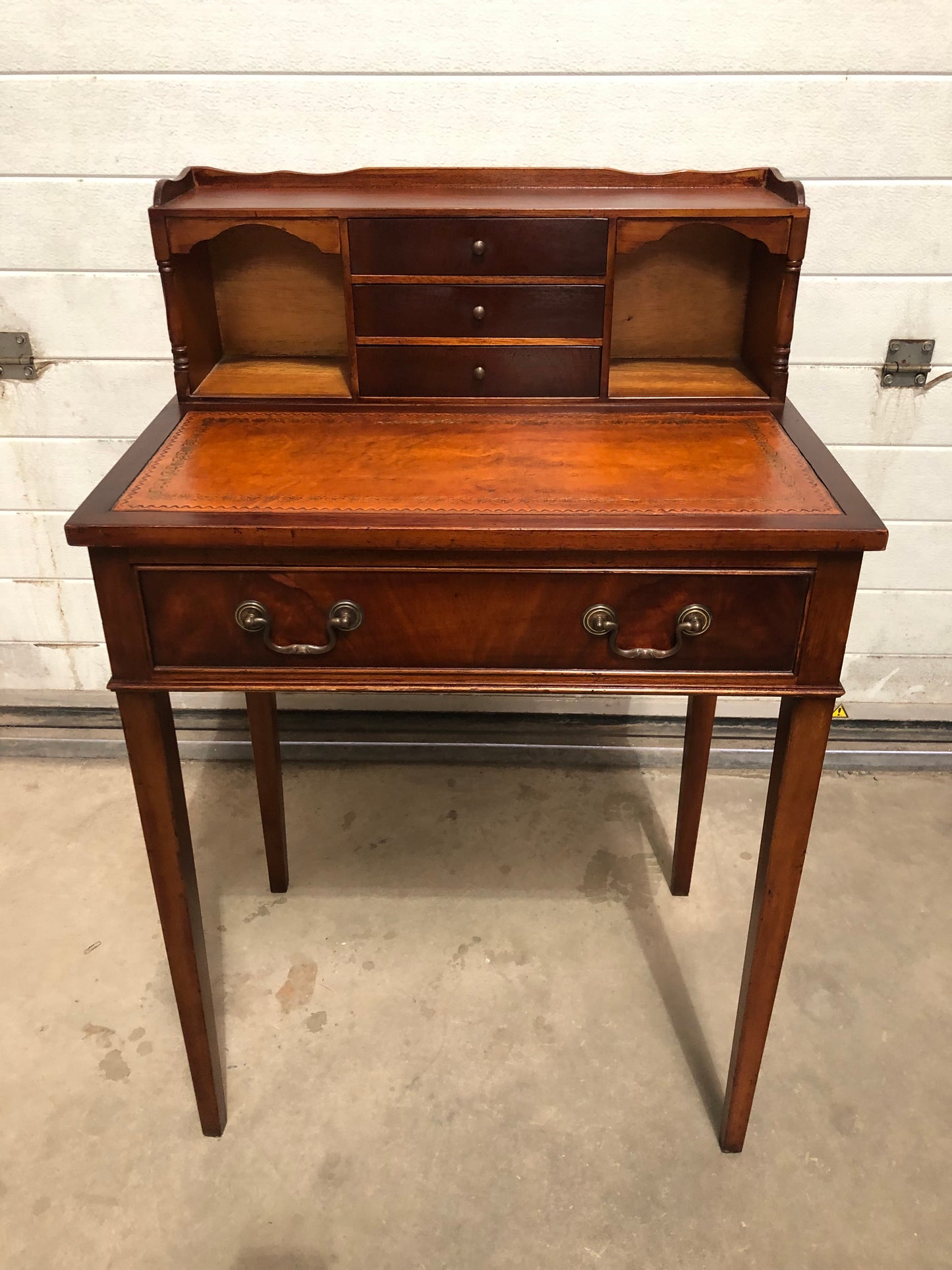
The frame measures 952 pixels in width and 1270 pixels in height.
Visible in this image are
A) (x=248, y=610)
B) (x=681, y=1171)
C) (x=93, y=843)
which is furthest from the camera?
(x=93, y=843)

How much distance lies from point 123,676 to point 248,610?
0.68 feet

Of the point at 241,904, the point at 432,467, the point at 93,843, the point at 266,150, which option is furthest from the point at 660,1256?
the point at 266,150

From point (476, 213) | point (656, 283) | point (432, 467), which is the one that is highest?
point (476, 213)

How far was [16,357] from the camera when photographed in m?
2.24

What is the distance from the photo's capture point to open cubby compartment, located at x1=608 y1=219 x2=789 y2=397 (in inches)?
65.4

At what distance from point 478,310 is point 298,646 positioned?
636mm

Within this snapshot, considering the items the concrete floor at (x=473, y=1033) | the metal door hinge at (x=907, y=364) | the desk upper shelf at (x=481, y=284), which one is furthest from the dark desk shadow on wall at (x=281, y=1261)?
the metal door hinge at (x=907, y=364)

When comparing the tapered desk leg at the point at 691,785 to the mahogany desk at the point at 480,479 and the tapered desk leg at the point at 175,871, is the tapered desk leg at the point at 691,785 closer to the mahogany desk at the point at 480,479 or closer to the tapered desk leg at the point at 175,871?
the mahogany desk at the point at 480,479

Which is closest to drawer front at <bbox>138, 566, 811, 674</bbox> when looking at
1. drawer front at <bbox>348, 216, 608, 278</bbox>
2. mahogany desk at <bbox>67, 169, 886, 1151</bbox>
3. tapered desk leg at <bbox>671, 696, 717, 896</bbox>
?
mahogany desk at <bbox>67, 169, 886, 1151</bbox>

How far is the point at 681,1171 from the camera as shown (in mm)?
1669

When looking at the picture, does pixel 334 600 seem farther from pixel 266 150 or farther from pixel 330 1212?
pixel 266 150

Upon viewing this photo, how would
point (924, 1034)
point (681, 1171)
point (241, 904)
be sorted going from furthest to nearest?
point (241, 904), point (924, 1034), point (681, 1171)

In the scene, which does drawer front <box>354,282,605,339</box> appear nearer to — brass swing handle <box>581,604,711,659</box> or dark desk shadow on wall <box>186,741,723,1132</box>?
brass swing handle <box>581,604,711,659</box>

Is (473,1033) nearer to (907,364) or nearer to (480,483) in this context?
(480,483)
